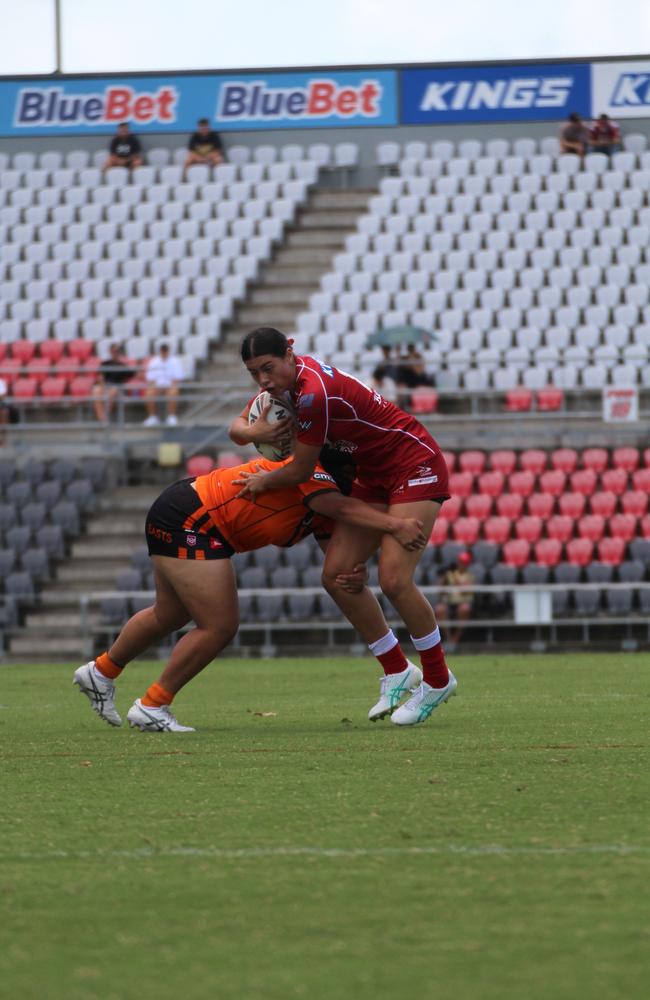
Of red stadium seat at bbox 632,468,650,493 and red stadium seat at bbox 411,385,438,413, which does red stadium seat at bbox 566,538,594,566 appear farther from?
red stadium seat at bbox 411,385,438,413

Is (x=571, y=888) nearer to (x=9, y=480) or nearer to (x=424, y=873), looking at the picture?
(x=424, y=873)

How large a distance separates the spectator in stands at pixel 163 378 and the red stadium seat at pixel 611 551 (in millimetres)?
6370

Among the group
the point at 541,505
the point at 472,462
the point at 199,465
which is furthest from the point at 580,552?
the point at 199,465

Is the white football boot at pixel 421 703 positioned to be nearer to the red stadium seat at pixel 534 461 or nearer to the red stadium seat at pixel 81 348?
the red stadium seat at pixel 534 461

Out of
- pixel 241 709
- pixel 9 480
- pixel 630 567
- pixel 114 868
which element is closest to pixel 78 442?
pixel 9 480

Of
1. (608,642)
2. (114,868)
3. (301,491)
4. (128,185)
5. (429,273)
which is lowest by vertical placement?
(608,642)

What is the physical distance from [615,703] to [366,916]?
21.1 ft

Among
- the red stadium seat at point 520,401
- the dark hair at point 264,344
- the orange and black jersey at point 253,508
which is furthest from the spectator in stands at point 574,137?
the dark hair at point 264,344

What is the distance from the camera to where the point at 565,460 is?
20.9 meters

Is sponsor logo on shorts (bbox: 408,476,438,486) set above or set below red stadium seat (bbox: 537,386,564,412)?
above

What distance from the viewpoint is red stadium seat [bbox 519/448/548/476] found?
20859 mm

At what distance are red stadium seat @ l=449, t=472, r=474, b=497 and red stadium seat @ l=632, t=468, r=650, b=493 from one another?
204 cm

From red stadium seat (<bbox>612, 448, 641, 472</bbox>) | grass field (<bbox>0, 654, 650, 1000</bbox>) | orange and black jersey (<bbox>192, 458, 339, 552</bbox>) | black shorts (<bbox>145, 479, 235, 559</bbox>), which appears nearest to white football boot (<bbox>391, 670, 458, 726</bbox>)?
grass field (<bbox>0, 654, 650, 1000</bbox>)

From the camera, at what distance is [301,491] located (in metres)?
7.86
